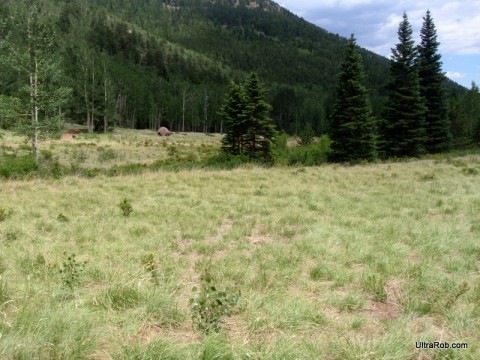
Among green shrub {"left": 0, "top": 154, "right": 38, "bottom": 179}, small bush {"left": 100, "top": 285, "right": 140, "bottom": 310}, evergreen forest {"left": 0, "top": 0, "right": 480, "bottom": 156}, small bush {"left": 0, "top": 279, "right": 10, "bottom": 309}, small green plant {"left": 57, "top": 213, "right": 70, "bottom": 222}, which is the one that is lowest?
small bush {"left": 100, "top": 285, "right": 140, "bottom": 310}

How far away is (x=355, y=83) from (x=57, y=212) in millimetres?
21562

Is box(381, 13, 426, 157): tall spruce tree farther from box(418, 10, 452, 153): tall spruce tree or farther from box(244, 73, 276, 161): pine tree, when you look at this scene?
box(244, 73, 276, 161): pine tree

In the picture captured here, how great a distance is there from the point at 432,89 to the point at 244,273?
32.1 meters

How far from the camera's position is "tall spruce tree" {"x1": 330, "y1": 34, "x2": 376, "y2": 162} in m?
24.0

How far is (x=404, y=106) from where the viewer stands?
2670cm

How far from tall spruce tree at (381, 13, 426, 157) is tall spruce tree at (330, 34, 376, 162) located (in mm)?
3611

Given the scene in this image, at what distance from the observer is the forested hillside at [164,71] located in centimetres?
6016

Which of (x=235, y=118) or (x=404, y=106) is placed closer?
(x=235, y=118)

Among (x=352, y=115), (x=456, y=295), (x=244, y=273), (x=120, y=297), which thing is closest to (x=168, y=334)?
(x=120, y=297)

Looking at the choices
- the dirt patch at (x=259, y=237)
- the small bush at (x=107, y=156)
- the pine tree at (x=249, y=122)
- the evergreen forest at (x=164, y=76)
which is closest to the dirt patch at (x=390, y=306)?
the dirt patch at (x=259, y=237)

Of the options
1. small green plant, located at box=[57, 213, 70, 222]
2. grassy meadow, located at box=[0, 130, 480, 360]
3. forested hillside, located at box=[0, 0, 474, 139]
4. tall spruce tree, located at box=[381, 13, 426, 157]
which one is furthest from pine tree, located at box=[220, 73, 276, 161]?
small green plant, located at box=[57, 213, 70, 222]

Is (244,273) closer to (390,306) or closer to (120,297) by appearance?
(120,297)

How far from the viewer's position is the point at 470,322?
140 inches

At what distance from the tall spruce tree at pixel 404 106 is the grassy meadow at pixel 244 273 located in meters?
17.2
